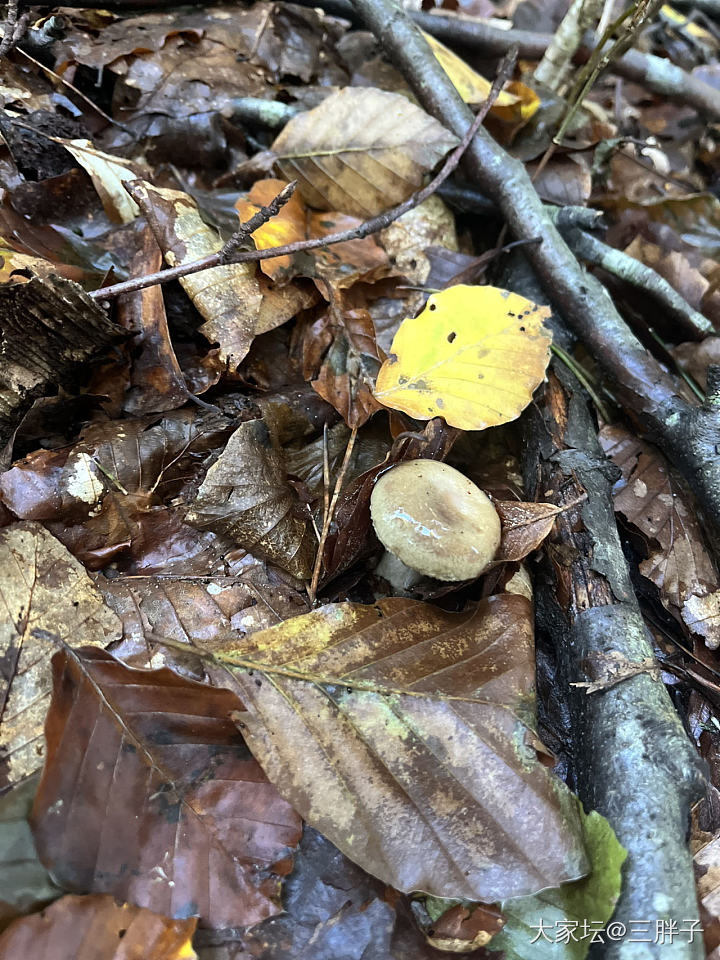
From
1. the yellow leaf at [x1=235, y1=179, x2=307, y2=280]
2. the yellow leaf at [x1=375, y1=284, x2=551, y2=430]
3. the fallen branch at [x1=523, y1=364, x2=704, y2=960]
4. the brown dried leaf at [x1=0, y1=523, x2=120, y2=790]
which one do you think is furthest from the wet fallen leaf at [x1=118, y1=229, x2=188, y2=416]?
the fallen branch at [x1=523, y1=364, x2=704, y2=960]

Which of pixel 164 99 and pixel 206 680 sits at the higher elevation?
pixel 164 99

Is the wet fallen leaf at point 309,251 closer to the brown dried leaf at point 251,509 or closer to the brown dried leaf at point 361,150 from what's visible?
the brown dried leaf at point 361,150

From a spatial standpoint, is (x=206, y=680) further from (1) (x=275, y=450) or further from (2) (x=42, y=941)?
(1) (x=275, y=450)

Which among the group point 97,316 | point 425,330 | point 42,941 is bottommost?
point 42,941

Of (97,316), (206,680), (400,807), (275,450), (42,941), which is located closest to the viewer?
(42,941)

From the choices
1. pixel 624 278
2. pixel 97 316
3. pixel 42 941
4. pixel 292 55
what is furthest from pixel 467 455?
pixel 292 55

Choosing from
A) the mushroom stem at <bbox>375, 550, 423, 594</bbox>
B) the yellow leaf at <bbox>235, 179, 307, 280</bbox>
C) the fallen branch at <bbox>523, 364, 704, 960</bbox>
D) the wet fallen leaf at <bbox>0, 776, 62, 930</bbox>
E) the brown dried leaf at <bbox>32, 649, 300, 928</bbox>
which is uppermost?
the yellow leaf at <bbox>235, 179, 307, 280</bbox>

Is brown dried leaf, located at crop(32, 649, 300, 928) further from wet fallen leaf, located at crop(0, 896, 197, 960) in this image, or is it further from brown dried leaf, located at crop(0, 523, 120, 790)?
brown dried leaf, located at crop(0, 523, 120, 790)
